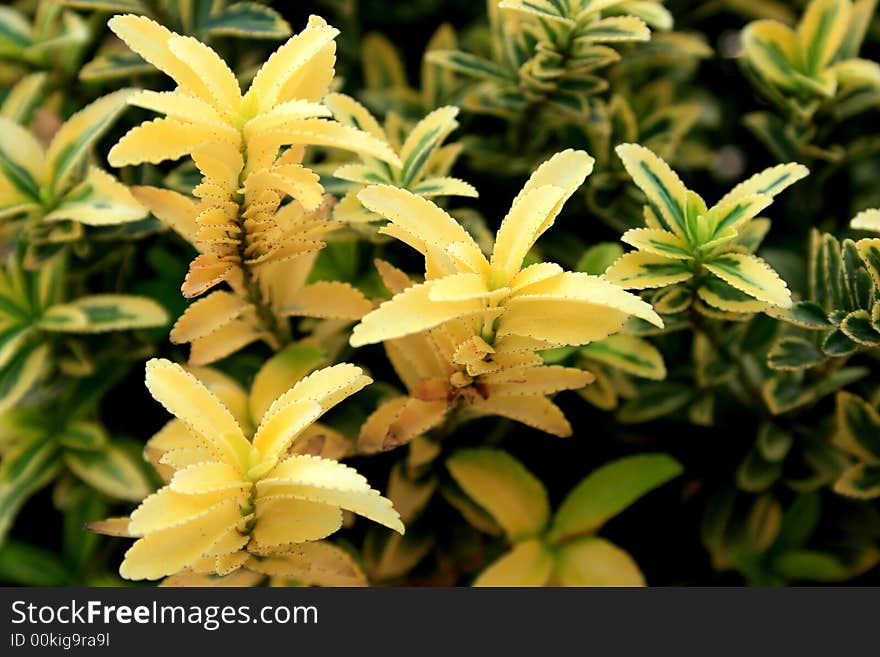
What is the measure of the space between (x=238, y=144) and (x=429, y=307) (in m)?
0.26

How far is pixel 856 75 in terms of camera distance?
1.30m

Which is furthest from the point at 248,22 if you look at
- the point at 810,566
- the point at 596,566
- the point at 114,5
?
the point at 810,566

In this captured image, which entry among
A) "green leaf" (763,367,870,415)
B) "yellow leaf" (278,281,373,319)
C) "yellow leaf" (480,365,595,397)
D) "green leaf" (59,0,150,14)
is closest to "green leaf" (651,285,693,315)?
"yellow leaf" (480,365,595,397)

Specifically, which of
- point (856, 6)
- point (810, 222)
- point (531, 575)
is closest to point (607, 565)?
point (531, 575)

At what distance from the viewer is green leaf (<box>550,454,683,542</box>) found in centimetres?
127

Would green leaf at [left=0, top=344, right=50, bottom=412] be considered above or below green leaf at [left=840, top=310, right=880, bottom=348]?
below

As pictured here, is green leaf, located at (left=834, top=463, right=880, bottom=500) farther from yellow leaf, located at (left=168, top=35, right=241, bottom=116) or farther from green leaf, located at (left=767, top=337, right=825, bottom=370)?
yellow leaf, located at (left=168, top=35, right=241, bottom=116)

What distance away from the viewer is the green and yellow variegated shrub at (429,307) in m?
0.94

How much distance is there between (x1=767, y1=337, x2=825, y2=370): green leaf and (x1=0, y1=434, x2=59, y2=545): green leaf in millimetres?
946

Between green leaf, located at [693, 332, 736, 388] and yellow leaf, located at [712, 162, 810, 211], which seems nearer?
yellow leaf, located at [712, 162, 810, 211]

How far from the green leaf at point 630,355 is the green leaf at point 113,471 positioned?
1.99 ft

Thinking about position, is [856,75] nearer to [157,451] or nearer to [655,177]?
[655,177]

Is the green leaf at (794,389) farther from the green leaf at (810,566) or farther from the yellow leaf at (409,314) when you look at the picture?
the yellow leaf at (409,314)

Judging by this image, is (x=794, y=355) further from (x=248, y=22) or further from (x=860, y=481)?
(x=248, y=22)
